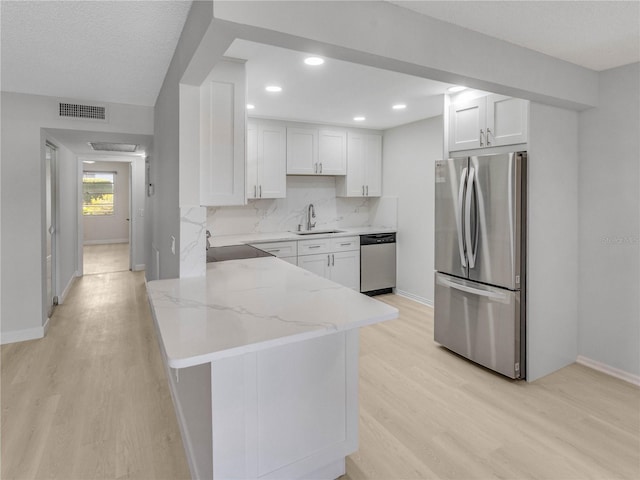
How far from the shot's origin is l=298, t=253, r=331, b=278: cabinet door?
466 centimetres

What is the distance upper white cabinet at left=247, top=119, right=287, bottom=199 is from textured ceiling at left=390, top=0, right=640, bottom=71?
298cm

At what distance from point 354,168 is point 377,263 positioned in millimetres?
1373

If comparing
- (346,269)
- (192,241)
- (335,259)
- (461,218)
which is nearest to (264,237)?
(335,259)

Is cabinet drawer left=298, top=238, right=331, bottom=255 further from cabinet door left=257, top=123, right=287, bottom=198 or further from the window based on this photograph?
the window

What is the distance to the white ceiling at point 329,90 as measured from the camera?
2584mm

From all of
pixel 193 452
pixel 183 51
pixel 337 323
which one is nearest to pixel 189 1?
pixel 183 51

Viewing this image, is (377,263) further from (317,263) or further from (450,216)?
(450,216)

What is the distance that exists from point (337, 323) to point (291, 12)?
1.25 metres

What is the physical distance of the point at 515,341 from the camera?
2812 millimetres

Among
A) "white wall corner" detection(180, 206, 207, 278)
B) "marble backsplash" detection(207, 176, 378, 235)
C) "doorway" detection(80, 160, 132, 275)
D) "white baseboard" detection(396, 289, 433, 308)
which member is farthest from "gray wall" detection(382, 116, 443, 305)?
"doorway" detection(80, 160, 132, 275)

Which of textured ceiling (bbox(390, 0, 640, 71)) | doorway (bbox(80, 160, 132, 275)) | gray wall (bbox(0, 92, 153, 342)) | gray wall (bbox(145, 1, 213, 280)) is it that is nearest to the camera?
gray wall (bbox(145, 1, 213, 280))

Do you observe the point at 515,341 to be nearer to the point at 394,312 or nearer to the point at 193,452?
the point at 394,312

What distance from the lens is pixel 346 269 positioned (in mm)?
4980

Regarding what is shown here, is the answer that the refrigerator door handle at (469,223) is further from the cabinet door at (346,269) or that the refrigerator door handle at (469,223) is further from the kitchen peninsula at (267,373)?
the cabinet door at (346,269)
